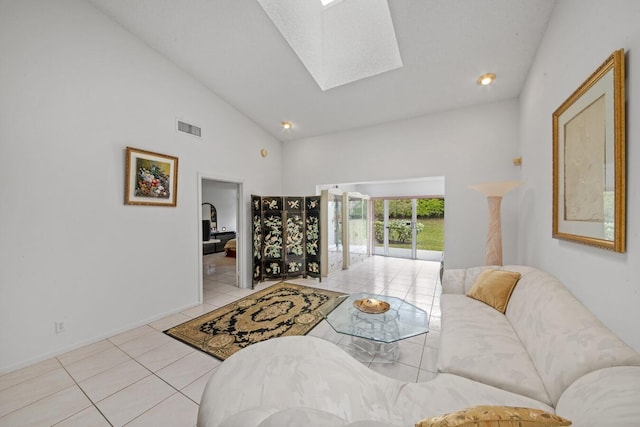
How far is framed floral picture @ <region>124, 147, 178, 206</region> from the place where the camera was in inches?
103

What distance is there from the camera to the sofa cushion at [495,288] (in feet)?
6.63

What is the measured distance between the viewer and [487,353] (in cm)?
139

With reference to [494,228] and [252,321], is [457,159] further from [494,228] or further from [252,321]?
[252,321]

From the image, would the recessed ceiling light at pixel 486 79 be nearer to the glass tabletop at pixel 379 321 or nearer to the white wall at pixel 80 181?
the glass tabletop at pixel 379 321

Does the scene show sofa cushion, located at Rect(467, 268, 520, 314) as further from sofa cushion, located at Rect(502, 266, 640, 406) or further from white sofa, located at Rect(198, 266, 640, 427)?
white sofa, located at Rect(198, 266, 640, 427)

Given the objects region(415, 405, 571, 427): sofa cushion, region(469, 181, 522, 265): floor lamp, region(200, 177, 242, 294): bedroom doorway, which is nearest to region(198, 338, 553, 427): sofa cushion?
region(415, 405, 571, 427): sofa cushion

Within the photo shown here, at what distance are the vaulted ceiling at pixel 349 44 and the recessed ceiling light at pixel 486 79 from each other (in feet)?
0.15

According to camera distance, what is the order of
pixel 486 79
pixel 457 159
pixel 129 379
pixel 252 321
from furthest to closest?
pixel 457 159 < pixel 486 79 < pixel 252 321 < pixel 129 379

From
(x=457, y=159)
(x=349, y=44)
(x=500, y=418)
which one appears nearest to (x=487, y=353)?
(x=500, y=418)

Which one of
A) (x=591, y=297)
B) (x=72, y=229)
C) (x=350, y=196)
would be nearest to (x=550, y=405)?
(x=591, y=297)

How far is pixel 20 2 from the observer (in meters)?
1.92

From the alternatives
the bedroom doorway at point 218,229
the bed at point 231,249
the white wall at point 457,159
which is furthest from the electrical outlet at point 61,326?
the bed at point 231,249

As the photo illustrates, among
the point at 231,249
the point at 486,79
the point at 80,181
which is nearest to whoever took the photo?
the point at 80,181

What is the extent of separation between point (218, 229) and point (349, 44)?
7205 mm
